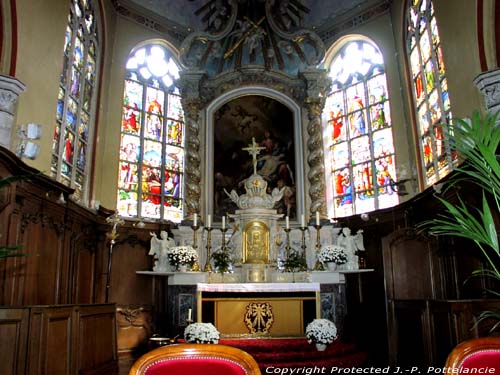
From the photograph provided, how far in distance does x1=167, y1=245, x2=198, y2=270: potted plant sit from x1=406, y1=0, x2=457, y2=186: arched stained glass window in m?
5.19

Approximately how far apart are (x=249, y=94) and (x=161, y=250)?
464cm

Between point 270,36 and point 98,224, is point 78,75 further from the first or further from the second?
point 270,36

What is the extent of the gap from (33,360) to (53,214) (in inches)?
138

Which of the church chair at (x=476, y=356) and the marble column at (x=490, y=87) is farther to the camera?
the marble column at (x=490, y=87)

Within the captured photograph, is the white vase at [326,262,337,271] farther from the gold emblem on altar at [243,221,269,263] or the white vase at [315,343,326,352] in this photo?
the white vase at [315,343,326,352]

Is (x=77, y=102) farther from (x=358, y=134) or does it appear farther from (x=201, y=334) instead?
(x=358, y=134)

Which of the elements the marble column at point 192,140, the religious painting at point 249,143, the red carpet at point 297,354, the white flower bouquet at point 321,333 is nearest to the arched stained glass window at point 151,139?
the marble column at point 192,140

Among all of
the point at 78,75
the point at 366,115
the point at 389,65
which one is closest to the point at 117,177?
the point at 78,75

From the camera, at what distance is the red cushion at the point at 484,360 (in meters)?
2.41

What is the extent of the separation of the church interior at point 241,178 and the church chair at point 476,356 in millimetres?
2923

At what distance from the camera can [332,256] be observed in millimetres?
9641

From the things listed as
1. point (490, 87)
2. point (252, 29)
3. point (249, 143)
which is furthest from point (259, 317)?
point (252, 29)

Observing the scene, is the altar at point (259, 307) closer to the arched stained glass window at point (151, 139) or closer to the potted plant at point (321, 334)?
the potted plant at point (321, 334)

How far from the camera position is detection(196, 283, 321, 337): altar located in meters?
8.39
